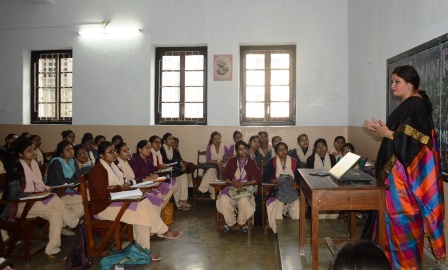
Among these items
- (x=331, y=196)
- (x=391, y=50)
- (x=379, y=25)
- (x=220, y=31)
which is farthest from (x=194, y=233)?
(x=220, y=31)

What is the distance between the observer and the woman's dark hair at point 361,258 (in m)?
1.12

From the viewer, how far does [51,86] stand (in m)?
8.45

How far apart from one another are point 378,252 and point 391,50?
4337 mm

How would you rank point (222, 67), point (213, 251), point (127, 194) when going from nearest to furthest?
1. point (127, 194)
2. point (213, 251)
3. point (222, 67)

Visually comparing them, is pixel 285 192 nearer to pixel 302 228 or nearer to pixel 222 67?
pixel 302 228

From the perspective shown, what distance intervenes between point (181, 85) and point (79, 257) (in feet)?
16.1

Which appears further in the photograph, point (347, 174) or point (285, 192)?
point (285, 192)

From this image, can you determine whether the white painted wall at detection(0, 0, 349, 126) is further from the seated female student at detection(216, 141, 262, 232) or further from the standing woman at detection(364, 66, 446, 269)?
the standing woman at detection(364, 66, 446, 269)

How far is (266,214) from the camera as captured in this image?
5.34m

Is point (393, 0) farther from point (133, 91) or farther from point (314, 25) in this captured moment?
point (133, 91)

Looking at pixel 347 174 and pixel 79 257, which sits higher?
pixel 347 174

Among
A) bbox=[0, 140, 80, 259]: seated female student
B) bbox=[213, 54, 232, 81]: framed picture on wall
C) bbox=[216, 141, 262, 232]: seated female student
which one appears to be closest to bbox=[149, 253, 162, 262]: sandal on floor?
bbox=[0, 140, 80, 259]: seated female student

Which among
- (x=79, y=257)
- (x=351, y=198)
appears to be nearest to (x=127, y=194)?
(x=79, y=257)

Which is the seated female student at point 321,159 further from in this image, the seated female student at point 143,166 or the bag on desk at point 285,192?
the seated female student at point 143,166
